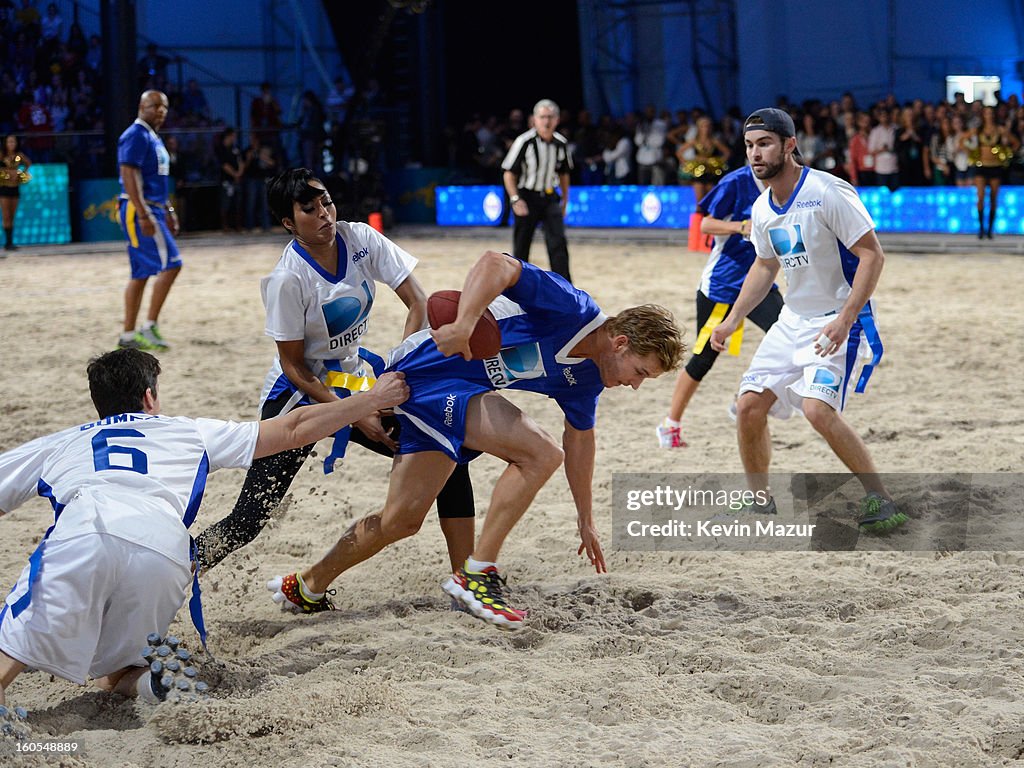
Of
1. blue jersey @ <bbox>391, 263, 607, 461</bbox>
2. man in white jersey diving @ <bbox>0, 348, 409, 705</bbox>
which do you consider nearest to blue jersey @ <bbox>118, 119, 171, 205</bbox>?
blue jersey @ <bbox>391, 263, 607, 461</bbox>

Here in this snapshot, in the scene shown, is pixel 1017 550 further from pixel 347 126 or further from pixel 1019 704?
pixel 347 126

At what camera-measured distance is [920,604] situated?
4164 millimetres

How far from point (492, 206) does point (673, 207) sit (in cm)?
380

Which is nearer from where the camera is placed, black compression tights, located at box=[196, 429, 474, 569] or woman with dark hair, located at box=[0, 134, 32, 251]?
black compression tights, located at box=[196, 429, 474, 569]

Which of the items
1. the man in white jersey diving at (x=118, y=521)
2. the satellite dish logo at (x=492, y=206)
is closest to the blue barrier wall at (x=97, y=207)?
the satellite dish logo at (x=492, y=206)

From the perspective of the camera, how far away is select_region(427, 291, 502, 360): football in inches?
155

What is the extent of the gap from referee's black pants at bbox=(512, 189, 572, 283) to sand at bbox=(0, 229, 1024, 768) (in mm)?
4912

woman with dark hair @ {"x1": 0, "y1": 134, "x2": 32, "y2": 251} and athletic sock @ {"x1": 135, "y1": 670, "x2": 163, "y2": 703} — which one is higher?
woman with dark hair @ {"x1": 0, "y1": 134, "x2": 32, "y2": 251}

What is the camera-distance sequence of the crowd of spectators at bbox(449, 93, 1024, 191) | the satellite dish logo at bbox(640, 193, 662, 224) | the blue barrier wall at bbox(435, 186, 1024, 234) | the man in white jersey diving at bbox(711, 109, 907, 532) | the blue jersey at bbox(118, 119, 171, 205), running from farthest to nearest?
the satellite dish logo at bbox(640, 193, 662, 224) → the crowd of spectators at bbox(449, 93, 1024, 191) → the blue barrier wall at bbox(435, 186, 1024, 234) → the blue jersey at bbox(118, 119, 171, 205) → the man in white jersey diving at bbox(711, 109, 907, 532)

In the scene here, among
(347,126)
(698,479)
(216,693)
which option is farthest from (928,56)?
(216,693)

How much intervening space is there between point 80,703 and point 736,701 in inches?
76.7

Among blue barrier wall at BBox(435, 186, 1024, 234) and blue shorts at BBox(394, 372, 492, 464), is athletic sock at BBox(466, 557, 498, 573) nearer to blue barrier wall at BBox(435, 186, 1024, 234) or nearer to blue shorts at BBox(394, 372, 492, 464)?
blue shorts at BBox(394, 372, 492, 464)

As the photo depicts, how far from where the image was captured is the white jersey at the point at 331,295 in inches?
165

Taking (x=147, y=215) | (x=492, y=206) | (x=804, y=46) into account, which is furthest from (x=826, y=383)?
(x=804, y=46)
